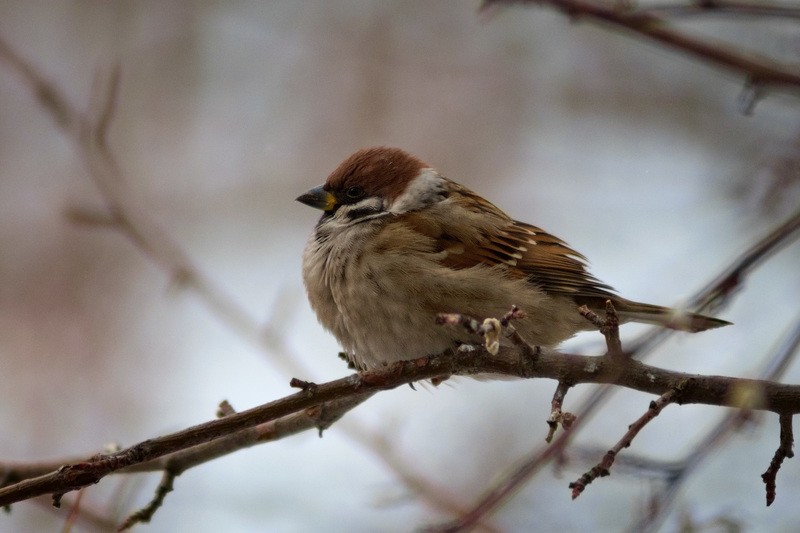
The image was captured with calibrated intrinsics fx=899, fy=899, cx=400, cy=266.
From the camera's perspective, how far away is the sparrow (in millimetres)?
2877

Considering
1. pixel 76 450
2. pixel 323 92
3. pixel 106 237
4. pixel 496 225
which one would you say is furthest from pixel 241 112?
pixel 496 225

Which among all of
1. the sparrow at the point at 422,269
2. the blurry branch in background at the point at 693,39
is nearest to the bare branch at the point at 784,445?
the sparrow at the point at 422,269

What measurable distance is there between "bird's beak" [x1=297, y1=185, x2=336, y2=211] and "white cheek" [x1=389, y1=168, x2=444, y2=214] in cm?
24

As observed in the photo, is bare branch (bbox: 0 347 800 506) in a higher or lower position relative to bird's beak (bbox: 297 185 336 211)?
lower

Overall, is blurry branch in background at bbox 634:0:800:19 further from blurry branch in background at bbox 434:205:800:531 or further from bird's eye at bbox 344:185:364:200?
bird's eye at bbox 344:185:364:200

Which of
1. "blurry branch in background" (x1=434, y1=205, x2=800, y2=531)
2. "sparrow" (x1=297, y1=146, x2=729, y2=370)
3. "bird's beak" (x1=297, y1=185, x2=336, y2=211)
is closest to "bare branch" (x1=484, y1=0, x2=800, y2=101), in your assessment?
"blurry branch in background" (x1=434, y1=205, x2=800, y2=531)

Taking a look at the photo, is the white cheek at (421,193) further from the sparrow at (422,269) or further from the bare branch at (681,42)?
the bare branch at (681,42)

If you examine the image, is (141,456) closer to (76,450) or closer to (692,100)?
(76,450)

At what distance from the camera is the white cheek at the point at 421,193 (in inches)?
131

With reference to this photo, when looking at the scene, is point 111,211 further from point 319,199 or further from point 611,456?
point 611,456

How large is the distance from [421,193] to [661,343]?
4.60 feet

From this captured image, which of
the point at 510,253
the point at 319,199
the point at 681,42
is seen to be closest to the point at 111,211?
the point at 319,199

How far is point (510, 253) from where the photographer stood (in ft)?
10.6

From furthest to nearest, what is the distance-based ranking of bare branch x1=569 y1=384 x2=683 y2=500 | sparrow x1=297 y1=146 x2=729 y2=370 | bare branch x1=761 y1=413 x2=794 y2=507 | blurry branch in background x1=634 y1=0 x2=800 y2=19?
1. sparrow x1=297 y1=146 x2=729 y2=370
2. blurry branch in background x1=634 y1=0 x2=800 y2=19
3. bare branch x1=761 y1=413 x2=794 y2=507
4. bare branch x1=569 y1=384 x2=683 y2=500
